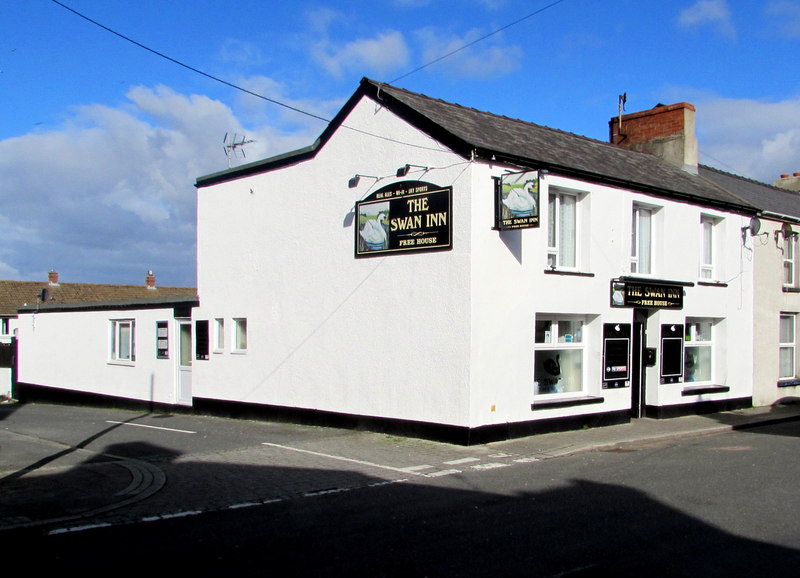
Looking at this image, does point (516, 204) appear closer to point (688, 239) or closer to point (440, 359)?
point (440, 359)

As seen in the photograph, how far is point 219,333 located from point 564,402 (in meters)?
8.99

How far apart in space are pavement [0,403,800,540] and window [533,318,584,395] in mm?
1004

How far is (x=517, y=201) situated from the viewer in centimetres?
1338

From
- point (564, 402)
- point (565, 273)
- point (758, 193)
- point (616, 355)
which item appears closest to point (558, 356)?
point (564, 402)

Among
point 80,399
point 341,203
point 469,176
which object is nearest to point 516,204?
point 469,176

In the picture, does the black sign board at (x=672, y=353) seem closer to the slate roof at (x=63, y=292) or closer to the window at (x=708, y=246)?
the window at (x=708, y=246)

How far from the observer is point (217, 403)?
62.5 feet

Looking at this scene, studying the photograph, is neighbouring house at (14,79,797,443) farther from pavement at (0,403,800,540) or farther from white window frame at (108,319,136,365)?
white window frame at (108,319,136,365)

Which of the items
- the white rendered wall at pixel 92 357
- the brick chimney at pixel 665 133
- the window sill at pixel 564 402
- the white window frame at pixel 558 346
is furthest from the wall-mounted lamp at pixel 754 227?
the white rendered wall at pixel 92 357

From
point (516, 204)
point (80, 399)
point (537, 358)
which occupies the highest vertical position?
point (516, 204)

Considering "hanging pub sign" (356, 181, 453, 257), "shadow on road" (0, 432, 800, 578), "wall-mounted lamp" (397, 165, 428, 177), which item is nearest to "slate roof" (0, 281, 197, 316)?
"hanging pub sign" (356, 181, 453, 257)

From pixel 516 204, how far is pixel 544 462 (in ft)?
14.5

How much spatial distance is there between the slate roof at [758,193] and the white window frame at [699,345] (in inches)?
146

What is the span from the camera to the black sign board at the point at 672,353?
17.6 metres
